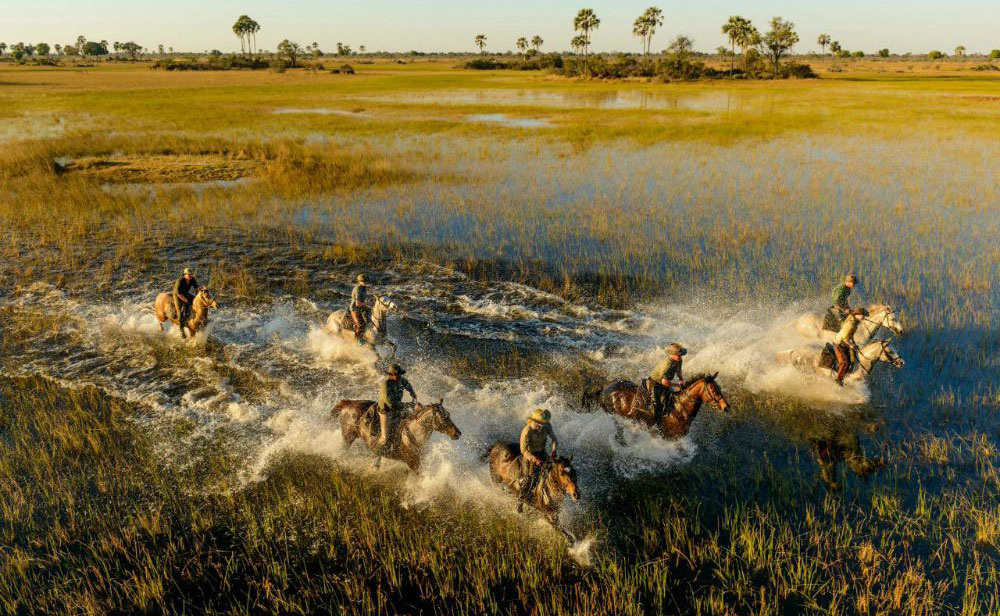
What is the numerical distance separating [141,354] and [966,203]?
3035 cm

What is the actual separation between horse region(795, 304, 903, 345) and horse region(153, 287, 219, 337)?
581 inches

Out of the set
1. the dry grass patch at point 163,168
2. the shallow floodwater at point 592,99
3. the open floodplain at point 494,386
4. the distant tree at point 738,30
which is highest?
the distant tree at point 738,30

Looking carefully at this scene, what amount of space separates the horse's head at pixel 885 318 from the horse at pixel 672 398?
16.4ft

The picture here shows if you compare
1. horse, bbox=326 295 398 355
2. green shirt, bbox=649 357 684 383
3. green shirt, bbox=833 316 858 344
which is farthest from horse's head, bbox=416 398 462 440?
green shirt, bbox=833 316 858 344

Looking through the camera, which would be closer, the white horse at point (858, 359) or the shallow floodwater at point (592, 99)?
the white horse at point (858, 359)

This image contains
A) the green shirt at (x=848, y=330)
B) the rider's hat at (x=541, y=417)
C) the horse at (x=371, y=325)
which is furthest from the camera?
the horse at (x=371, y=325)

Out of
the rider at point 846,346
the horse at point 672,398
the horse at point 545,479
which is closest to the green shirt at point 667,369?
the horse at point 672,398

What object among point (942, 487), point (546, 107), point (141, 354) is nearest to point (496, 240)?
point (141, 354)

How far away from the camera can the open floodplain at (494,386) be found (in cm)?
739

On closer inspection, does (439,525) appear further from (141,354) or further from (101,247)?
(101,247)

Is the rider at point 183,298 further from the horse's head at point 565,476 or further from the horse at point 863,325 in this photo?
the horse at point 863,325

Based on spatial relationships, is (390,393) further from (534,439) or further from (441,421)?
(534,439)

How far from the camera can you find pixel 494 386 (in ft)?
40.0

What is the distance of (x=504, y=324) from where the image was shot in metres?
15.0
